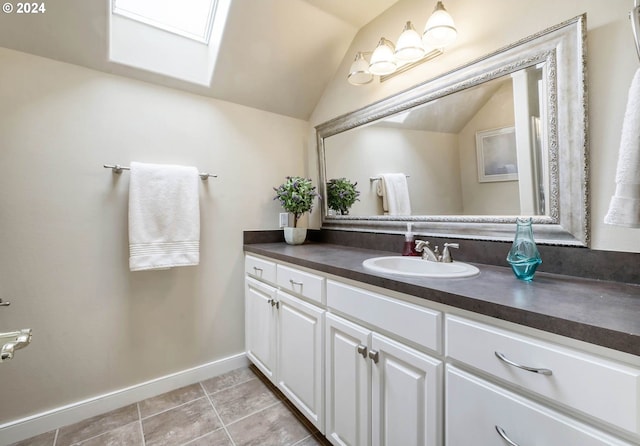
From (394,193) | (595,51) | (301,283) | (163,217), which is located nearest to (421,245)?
(394,193)

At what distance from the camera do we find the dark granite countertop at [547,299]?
0.57 meters

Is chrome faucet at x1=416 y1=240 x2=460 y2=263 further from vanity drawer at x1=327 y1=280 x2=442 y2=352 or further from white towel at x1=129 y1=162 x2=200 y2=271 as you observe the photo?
white towel at x1=129 y1=162 x2=200 y2=271

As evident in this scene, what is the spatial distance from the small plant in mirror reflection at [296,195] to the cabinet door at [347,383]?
0.99m

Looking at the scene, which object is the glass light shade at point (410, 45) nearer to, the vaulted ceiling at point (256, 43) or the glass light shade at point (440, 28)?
the glass light shade at point (440, 28)

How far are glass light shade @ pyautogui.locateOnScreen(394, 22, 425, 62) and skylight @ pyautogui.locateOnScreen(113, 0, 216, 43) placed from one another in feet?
3.84

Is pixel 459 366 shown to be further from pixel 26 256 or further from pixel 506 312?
pixel 26 256

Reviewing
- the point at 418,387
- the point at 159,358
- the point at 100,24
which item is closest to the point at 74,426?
the point at 159,358

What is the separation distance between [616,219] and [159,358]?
2220 mm

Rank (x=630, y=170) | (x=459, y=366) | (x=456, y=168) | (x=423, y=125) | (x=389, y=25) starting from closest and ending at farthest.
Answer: (x=630, y=170) → (x=459, y=366) → (x=456, y=168) → (x=423, y=125) → (x=389, y=25)

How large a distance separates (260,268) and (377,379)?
101cm

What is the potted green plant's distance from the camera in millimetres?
2053

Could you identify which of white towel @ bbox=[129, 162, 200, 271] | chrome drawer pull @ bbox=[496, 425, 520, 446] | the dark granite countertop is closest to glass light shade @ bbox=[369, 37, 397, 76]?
the dark granite countertop

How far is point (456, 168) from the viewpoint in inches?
55.3

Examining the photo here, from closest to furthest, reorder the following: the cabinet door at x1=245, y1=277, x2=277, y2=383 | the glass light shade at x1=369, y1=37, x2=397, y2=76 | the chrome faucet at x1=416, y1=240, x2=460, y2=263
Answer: the chrome faucet at x1=416, y1=240, x2=460, y2=263 < the glass light shade at x1=369, y1=37, x2=397, y2=76 < the cabinet door at x1=245, y1=277, x2=277, y2=383
